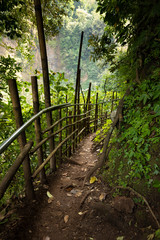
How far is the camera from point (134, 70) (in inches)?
80.3

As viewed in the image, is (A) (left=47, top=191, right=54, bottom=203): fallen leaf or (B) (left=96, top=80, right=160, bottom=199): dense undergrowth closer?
(B) (left=96, top=80, right=160, bottom=199): dense undergrowth

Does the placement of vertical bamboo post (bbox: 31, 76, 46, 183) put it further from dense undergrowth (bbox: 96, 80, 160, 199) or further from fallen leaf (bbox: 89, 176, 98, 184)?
dense undergrowth (bbox: 96, 80, 160, 199)

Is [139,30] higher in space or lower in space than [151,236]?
higher

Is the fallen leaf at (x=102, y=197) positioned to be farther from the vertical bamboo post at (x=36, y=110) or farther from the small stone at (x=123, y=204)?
the vertical bamboo post at (x=36, y=110)

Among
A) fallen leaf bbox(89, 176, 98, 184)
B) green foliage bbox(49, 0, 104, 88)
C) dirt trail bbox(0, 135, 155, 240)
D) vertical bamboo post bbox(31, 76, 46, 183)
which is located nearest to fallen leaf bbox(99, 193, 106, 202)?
dirt trail bbox(0, 135, 155, 240)

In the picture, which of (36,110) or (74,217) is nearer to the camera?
(74,217)

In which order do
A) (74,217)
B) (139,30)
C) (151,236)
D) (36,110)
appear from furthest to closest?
(139,30)
(36,110)
(74,217)
(151,236)

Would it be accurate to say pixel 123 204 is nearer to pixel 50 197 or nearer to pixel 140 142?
pixel 140 142

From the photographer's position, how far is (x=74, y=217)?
1488 mm

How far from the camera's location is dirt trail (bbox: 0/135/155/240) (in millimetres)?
1247

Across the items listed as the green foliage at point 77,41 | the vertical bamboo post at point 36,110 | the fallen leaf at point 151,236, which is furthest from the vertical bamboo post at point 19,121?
the green foliage at point 77,41

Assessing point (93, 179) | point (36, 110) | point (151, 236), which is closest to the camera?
point (151, 236)

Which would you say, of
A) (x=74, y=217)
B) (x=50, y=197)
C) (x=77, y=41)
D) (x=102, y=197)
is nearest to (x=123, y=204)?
(x=102, y=197)

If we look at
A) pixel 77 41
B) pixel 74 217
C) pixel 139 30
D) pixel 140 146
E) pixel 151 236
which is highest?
pixel 77 41
